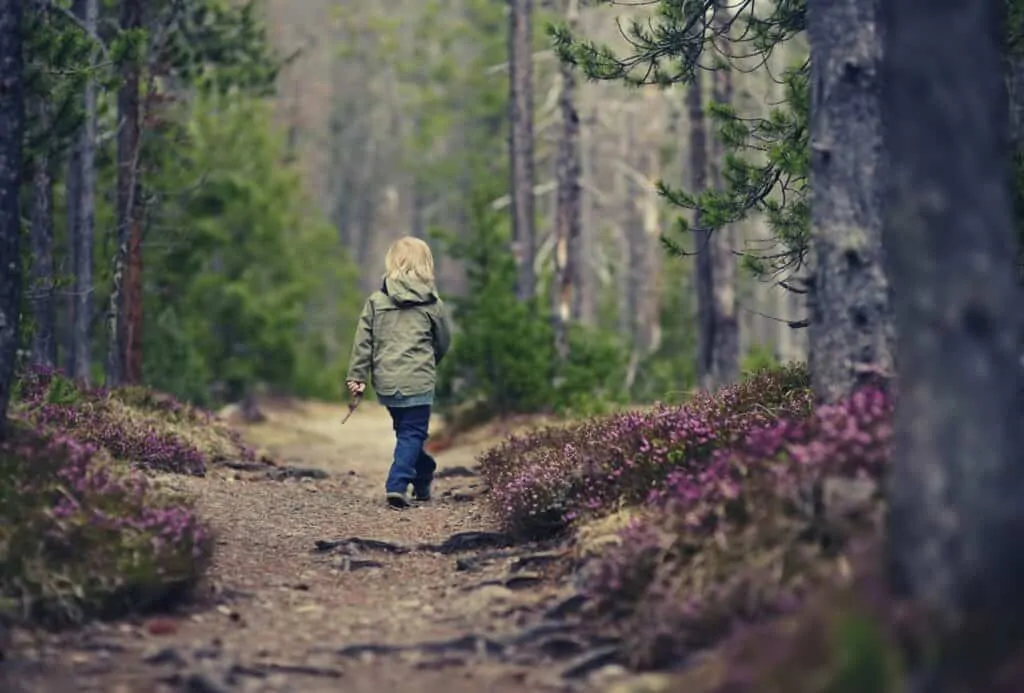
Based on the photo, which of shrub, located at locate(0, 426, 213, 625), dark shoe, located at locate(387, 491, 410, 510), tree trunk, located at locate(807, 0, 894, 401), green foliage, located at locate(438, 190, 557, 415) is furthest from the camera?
green foliage, located at locate(438, 190, 557, 415)

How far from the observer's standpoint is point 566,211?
24594mm

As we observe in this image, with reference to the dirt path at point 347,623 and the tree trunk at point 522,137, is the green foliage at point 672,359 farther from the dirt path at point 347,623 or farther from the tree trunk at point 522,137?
the dirt path at point 347,623

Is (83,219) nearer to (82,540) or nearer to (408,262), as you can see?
(408,262)

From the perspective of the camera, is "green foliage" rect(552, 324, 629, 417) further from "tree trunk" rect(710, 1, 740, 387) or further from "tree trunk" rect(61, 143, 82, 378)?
"tree trunk" rect(61, 143, 82, 378)

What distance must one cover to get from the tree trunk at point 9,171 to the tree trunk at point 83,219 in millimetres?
8962

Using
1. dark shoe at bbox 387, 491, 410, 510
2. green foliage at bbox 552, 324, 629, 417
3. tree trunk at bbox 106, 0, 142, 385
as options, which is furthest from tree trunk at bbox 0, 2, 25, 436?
tree trunk at bbox 106, 0, 142, 385

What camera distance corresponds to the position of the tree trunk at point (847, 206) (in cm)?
727

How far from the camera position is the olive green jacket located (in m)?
11.6

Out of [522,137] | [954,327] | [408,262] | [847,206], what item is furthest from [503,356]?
[954,327]

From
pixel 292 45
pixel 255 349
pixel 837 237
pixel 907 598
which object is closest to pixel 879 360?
pixel 837 237

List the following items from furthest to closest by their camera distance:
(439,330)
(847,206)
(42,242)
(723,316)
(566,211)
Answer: (566,211) → (723,316) → (42,242) → (439,330) → (847,206)

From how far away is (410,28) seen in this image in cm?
7106

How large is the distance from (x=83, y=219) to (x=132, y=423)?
4.77 metres

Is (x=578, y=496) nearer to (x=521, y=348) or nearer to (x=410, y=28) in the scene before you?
(x=521, y=348)
